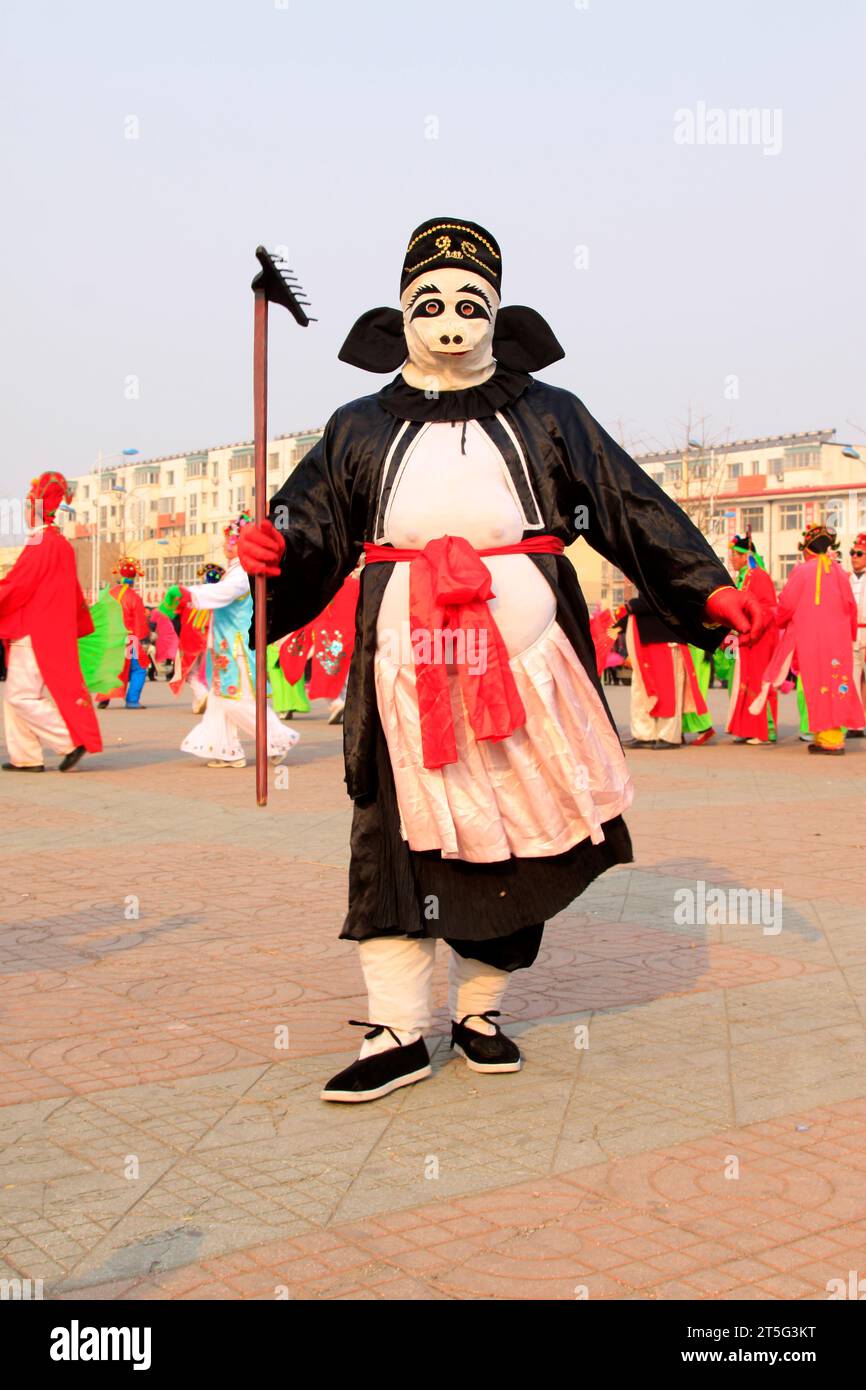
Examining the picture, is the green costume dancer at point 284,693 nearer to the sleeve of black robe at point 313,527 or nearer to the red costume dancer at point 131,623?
the red costume dancer at point 131,623

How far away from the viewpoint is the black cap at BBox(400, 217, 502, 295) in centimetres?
422

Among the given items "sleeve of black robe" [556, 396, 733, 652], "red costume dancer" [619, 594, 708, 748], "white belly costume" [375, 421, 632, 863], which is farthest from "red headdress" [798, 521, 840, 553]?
"white belly costume" [375, 421, 632, 863]

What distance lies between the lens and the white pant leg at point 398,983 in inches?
157

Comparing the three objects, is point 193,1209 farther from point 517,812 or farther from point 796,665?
point 796,665

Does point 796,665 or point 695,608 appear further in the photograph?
point 796,665

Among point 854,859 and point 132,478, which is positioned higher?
point 132,478

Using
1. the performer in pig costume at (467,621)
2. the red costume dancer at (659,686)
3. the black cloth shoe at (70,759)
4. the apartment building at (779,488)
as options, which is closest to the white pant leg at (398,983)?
the performer in pig costume at (467,621)

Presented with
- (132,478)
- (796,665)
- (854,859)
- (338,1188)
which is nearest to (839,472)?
(132,478)

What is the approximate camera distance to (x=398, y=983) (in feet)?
13.2

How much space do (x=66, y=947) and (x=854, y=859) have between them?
12.8ft

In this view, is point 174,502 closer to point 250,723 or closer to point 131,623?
point 131,623

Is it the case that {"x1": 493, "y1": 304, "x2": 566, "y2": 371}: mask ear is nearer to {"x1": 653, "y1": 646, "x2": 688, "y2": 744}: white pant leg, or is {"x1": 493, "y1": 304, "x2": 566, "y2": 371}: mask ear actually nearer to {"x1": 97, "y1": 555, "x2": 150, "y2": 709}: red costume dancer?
{"x1": 653, "y1": 646, "x2": 688, "y2": 744}: white pant leg

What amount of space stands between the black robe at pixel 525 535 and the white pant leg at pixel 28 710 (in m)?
8.23

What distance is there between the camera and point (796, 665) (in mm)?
14406
